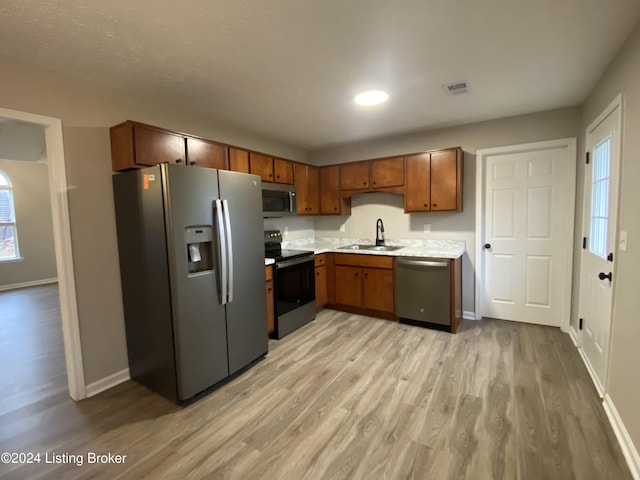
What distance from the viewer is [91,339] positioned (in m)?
2.40

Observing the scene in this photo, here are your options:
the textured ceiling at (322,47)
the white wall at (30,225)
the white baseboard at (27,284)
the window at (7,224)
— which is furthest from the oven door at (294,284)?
the window at (7,224)

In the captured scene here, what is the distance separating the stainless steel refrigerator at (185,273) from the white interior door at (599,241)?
273 cm

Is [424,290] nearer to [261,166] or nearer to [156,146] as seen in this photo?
[261,166]

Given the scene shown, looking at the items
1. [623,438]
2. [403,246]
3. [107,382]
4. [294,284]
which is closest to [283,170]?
[294,284]

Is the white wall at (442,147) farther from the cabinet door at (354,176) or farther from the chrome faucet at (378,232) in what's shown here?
the cabinet door at (354,176)

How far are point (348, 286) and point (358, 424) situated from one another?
216cm

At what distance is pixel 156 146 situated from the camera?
2.47m

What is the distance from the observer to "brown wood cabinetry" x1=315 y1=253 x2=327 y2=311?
13.2ft

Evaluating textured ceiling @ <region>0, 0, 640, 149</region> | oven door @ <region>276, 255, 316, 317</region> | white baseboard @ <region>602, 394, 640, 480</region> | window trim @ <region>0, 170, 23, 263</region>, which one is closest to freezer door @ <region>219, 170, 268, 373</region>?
oven door @ <region>276, 255, 316, 317</region>

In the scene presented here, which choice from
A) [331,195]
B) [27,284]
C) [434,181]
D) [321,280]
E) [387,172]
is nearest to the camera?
[434,181]

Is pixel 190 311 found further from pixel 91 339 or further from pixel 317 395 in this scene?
pixel 317 395

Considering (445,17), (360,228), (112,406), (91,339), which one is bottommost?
(112,406)

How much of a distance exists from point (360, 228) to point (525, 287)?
2.23 meters

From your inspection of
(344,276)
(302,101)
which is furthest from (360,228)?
(302,101)
